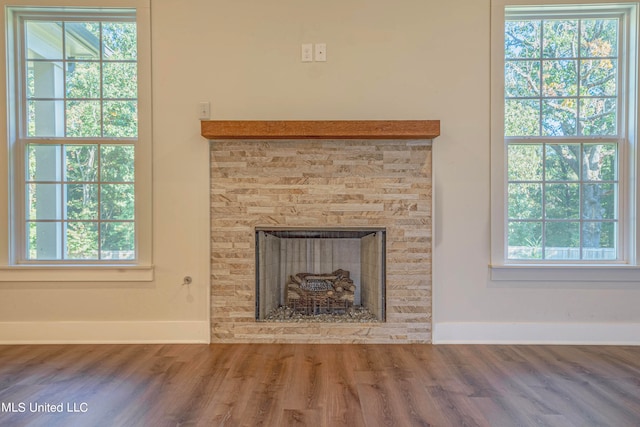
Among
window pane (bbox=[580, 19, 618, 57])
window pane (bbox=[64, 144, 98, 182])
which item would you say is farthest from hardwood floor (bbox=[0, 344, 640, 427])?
window pane (bbox=[580, 19, 618, 57])

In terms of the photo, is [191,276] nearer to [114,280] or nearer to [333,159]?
[114,280]

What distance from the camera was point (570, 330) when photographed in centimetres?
273

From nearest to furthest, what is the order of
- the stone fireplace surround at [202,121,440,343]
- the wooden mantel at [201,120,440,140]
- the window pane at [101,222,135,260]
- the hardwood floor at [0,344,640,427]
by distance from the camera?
1. the hardwood floor at [0,344,640,427]
2. the wooden mantel at [201,120,440,140]
3. the stone fireplace surround at [202,121,440,343]
4. the window pane at [101,222,135,260]

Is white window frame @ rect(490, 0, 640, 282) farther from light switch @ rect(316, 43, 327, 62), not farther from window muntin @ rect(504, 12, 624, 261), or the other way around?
light switch @ rect(316, 43, 327, 62)

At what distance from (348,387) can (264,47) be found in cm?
235

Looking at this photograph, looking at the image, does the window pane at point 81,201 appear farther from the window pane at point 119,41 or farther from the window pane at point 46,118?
the window pane at point 119,41

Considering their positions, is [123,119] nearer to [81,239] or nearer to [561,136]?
[81,239]

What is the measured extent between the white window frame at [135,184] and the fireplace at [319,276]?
2.98 feet

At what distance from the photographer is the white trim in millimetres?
2717

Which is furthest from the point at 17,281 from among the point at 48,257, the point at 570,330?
the point at 570,330

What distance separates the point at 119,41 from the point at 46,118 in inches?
31.8

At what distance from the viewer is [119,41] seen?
2.82m

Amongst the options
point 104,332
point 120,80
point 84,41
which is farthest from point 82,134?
point 104,332

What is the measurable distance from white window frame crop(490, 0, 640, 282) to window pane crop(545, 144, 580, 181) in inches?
13.5
